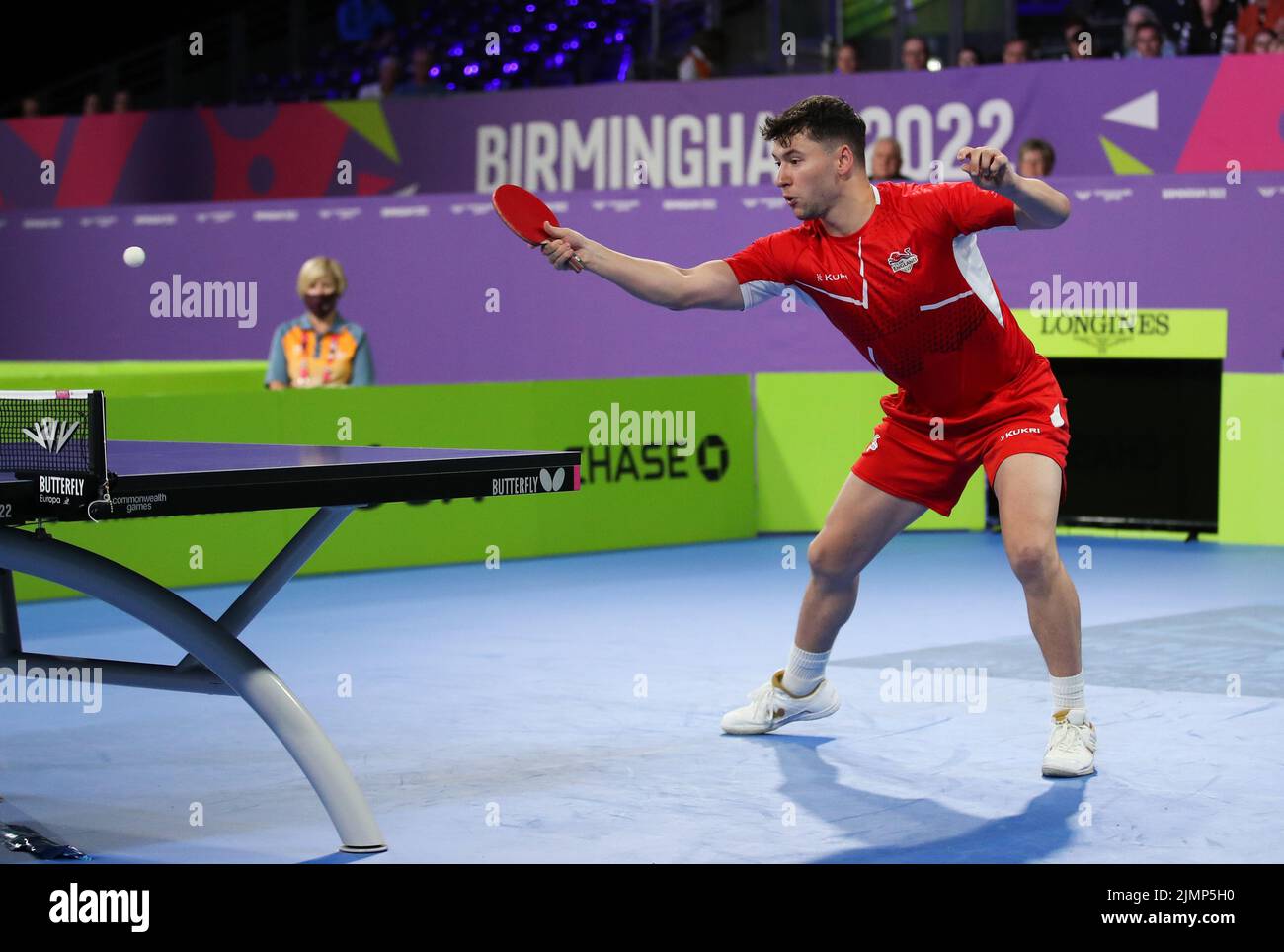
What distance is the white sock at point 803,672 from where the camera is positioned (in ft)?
18.4

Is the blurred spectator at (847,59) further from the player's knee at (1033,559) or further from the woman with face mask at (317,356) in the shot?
the player's knee at (1033,559)

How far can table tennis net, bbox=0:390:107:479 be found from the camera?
3803mm

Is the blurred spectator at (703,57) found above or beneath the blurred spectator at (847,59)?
above

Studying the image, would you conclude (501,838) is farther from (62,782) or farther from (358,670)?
(358,670)

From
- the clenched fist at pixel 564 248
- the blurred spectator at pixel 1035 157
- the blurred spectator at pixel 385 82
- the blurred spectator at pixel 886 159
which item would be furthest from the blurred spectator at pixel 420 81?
the clenched fist at pixel 564 248

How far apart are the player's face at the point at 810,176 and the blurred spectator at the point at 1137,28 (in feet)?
24.0

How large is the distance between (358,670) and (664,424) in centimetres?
403

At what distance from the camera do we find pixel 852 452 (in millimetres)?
10875

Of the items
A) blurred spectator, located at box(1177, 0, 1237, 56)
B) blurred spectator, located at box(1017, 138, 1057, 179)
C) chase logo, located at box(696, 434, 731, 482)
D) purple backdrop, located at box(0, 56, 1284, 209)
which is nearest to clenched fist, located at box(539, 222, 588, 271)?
chase logo, located at box(696, 434, 731, 482)

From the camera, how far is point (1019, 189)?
475 cm

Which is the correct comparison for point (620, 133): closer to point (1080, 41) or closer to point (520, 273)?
point (520, 273)

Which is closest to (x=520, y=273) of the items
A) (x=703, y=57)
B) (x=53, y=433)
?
(x=703, y=57)

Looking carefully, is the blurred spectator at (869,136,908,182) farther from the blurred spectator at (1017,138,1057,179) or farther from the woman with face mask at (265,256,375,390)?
the woman with face mask at (265,256,375,390)
